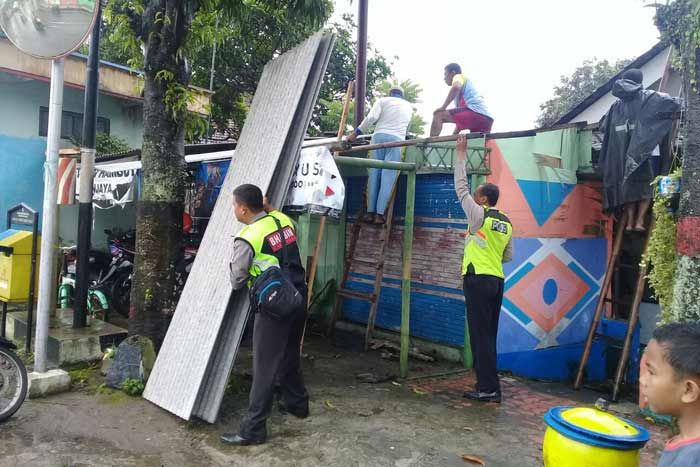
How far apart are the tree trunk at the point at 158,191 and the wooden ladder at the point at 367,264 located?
2.38m

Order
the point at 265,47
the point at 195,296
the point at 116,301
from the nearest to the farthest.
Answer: the point at 195,296
the point at 116,301
the point at 265,47

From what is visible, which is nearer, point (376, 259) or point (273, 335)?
point (273, 335)

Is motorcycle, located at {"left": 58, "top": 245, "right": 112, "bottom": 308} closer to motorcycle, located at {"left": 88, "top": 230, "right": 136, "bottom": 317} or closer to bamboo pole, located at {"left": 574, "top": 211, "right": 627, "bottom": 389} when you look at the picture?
motorcycle, located at {"left": 88, "top": 230, "right": 136, "bottom": 317}

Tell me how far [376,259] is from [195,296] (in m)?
3.03

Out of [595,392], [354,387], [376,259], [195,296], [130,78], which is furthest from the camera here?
[130,78]

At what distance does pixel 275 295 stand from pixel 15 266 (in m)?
3.55

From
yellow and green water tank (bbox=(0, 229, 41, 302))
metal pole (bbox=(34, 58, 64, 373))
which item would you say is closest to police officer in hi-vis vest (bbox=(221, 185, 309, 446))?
metal pole (bbox=(34, 58, 64, 373))

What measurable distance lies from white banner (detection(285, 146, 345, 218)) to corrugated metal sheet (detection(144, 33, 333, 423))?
5.7 inches

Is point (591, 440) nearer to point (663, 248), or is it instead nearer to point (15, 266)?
point (663, 248)

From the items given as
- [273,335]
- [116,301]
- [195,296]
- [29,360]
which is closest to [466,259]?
[273,335]

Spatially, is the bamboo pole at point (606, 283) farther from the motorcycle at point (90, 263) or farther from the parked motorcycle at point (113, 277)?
the motorcycle at point (90, 263)

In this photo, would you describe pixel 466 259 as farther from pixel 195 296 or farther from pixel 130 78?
pixel 130 78

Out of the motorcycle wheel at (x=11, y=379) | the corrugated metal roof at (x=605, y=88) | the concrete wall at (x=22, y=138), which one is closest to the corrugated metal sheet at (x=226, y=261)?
the motorcycle wheel at (x=11, y=379)

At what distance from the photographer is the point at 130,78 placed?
10.9 metres
